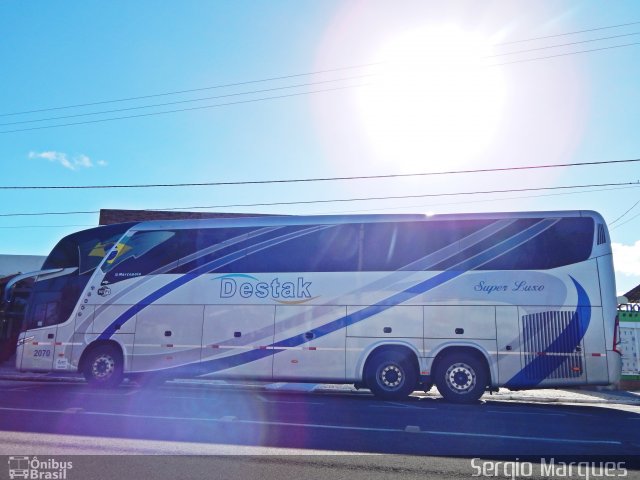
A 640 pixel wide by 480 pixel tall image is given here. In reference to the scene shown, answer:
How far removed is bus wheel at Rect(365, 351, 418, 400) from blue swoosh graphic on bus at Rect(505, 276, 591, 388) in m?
2.11

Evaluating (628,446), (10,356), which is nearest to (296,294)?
(628,446)

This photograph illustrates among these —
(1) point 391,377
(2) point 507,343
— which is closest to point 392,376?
(1) point 391,377

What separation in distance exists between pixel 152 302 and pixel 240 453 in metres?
7.32

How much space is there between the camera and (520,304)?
416 inches

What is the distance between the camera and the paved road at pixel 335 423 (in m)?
6.32

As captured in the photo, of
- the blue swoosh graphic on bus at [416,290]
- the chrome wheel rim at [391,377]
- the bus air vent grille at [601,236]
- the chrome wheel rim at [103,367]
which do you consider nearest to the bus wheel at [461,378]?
the chrome wheel rim at [391,377]

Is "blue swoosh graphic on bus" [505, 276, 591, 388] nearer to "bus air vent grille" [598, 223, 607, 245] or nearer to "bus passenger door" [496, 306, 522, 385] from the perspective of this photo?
"bus passenger door" [496, 306, 522, 385]

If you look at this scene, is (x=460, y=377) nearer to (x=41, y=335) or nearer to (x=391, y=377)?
(x=391, y=377)

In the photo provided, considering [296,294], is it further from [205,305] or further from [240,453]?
[240,453]
